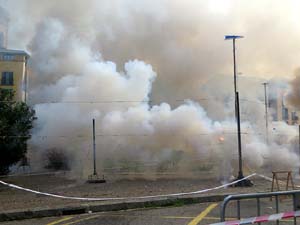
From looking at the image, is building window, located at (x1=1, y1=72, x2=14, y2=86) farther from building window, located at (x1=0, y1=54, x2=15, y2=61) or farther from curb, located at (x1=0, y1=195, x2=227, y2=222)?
curb, located at (x1=0, y1=195, x2=227, y2=222)

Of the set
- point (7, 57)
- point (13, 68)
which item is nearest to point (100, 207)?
point (13, 68)

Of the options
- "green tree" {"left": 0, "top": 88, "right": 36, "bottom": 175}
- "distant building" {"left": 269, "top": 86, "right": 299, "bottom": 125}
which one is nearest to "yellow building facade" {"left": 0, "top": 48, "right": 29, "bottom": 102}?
"green tree" {"left": 0, "top": 88, "right": 36, "bottom": 175}

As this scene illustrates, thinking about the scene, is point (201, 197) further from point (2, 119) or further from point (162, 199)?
point (2, 119)

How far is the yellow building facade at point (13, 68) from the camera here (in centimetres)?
3190

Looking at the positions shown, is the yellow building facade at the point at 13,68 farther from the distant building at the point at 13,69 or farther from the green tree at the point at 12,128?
the green tree at the point at 12,128

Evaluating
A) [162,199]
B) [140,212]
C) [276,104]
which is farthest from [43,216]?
[276,104]

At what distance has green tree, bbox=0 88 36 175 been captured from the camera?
19859 mm

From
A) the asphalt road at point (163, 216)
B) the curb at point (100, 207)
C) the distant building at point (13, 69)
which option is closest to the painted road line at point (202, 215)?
the asphalt road at point (163, 216)

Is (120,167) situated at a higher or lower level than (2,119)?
lower

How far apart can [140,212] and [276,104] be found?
23.6 meters

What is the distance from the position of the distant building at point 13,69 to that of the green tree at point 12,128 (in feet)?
29.9

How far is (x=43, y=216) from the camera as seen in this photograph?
344 inches

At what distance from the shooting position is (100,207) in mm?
9344

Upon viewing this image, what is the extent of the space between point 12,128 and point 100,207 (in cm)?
1234
